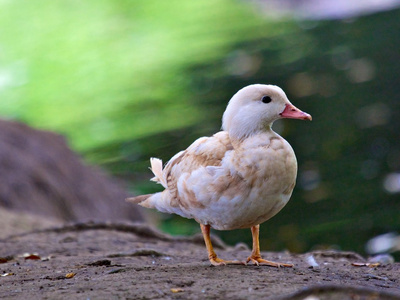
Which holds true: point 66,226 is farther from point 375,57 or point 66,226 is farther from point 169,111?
point 375,57

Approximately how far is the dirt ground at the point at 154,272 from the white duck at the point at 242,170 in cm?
31

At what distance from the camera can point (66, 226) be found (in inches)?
257

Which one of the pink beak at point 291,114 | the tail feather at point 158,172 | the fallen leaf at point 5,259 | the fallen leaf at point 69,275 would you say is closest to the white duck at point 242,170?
the pink beak at point 291,114

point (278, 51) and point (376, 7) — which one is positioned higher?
point (376, 7)

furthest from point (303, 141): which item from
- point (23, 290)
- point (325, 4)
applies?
point (325, 4)

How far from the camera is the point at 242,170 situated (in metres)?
4.21

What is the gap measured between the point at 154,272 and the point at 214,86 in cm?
1279

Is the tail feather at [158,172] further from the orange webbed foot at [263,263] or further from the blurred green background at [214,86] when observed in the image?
the blurred green background at [214,86]

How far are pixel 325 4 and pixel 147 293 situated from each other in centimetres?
2344

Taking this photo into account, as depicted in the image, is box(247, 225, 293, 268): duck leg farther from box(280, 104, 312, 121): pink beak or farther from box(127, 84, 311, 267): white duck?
box(280, 104, 312, 121): pink beak

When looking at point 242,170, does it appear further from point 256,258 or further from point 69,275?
point 69,275

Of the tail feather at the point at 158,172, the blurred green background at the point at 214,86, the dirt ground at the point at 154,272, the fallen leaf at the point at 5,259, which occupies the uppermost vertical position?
the blurred green background at the point at 214,86

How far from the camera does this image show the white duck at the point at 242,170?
4.20 m

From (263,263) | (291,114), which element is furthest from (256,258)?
(291,114)
